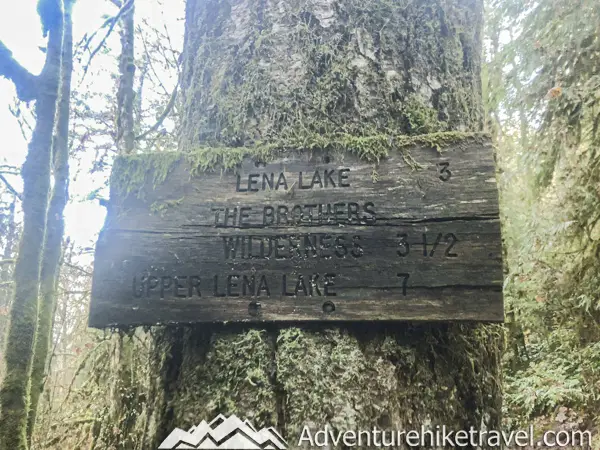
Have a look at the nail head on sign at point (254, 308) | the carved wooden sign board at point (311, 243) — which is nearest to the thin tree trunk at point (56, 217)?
the carved wooden sign board at point (311, 243)

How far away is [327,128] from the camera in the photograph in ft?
4.87

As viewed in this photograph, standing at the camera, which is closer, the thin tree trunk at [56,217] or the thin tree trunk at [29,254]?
the thin tree trunk at [29,254]

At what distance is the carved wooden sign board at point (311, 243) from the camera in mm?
1329

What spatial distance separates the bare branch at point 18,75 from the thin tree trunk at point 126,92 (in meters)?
2.70

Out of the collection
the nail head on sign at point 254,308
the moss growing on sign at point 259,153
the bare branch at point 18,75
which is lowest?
the nail head on sign at point 254,308

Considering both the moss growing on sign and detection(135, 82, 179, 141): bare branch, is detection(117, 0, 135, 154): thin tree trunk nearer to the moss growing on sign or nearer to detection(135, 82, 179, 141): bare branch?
detection(135, 82, 179, 141): bare branch

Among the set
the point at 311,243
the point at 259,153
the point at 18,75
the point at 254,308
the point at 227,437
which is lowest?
the point at 227,437

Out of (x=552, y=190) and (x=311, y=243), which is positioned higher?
(x=552, y=190)

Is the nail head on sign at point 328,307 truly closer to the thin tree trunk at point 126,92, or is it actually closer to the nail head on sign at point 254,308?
the nail head on sign at point 254,308

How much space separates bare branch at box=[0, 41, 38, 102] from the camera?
2.32 metres

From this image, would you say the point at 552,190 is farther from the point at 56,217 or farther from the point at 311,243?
the point at 56,217

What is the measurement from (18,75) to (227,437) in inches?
84.0

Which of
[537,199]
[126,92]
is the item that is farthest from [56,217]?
[537,199]

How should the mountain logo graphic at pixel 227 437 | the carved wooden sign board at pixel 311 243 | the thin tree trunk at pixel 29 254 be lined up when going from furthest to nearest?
1. the thin tree trunk at pixel 29 254
2. the carved wooden sign board at pixel 311 243
3. the mountain logo graphic at pixel 227 437
